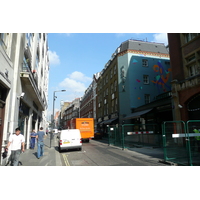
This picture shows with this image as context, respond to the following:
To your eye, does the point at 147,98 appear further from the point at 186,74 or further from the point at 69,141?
the point at 69,141

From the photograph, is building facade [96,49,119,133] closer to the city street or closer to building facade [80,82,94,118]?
building facade [80,82,94,118]

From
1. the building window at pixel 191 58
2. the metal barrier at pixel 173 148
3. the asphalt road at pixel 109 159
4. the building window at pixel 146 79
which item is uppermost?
the building window at pixel 146 79

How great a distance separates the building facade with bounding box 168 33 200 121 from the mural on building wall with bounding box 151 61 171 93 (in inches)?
466

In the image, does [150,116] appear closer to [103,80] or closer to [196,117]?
[196,117]

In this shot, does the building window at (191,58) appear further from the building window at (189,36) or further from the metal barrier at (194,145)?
the metal barrier at (194,145)

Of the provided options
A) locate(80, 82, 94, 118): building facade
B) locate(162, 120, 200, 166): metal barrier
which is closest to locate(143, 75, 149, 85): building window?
locate(162, 120, 200, 166): metal barrier

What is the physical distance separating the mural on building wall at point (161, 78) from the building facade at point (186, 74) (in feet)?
38.8

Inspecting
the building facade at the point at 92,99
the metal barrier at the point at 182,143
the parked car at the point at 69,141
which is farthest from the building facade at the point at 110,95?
the metal barrier at the point at 182,143

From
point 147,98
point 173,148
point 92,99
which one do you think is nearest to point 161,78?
point 147,98

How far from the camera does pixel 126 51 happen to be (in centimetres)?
2878

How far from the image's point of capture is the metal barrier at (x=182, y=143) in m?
8.42

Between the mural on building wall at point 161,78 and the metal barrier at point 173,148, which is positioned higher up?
the mural on building wall at point 161,78
